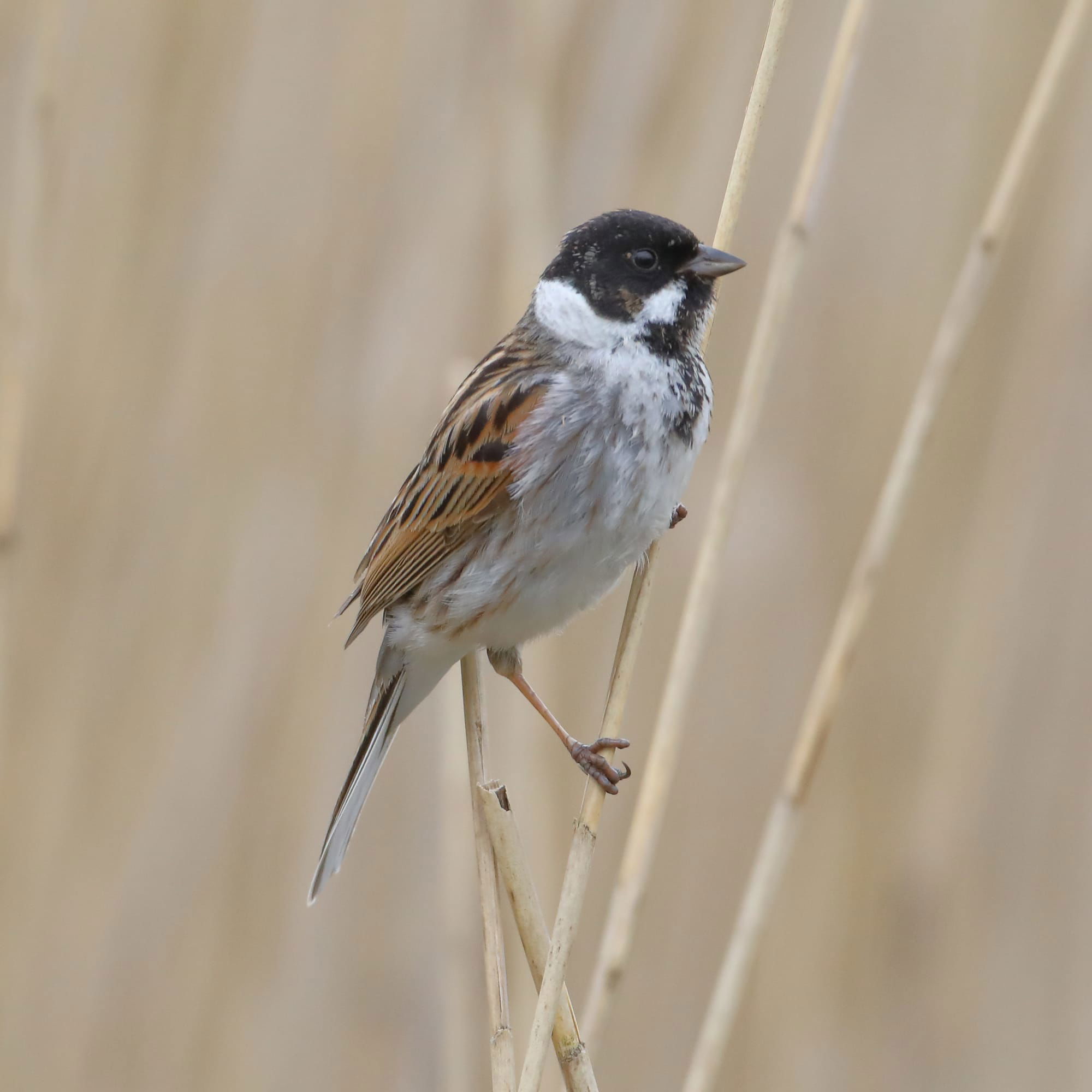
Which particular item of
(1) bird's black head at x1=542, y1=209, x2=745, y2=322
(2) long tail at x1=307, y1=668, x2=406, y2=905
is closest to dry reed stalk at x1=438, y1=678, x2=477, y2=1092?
(2) long tail at x1=307, y1=668, x2=406, y2=905

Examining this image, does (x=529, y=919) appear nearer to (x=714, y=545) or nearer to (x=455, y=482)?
(x=714, y=545)

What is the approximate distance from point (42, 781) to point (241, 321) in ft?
2.82

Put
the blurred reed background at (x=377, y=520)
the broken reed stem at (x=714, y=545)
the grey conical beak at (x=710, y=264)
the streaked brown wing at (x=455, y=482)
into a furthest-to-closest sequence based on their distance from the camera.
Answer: the blurred reed background at (x=377, y=520) → the streaked brown wing at (x=455, y=482) → the grey conical beak at (x=710, y=264) → the broken reed stem at (x=714, y=545)

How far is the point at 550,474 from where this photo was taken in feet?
6.28

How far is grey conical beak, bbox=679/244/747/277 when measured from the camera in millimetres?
1744

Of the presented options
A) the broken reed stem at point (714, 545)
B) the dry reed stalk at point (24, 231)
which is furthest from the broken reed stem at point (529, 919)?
the dry reed stalk at point (24, 231)

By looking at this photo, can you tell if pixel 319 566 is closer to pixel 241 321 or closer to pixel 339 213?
pixel 241 321

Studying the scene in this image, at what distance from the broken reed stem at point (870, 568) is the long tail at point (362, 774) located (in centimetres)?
57

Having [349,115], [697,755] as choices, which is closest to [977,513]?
[697,755]

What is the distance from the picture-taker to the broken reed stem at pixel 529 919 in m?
1.37

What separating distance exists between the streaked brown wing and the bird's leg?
0.18 metres

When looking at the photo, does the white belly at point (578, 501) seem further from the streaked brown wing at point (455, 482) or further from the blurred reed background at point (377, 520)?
the blurred reed background at point (377, 520)

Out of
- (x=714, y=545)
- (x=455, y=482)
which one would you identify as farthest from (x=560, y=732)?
(x=714, y=545)

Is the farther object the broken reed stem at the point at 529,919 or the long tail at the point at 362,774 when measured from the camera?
the long tail at the point at 362,774
